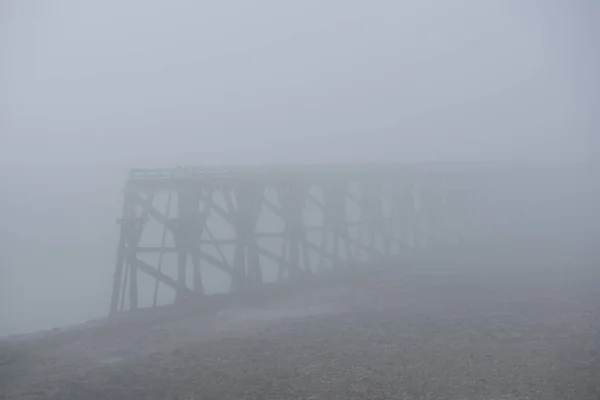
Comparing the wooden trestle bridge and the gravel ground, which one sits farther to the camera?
the wooden trestle bridge

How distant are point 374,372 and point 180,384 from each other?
3.01 meters

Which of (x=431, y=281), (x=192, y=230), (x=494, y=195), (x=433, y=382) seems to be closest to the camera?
(x=433, y=382)

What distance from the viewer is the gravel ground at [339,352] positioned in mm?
11656

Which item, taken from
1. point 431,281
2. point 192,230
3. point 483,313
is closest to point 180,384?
point 483,313

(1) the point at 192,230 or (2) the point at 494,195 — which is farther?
(2) the point at 494,195

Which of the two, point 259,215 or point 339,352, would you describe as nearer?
point 339,352

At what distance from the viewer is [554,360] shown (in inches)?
507

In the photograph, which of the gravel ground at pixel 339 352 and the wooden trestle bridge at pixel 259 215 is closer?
the gravel ground at pixel 339 352

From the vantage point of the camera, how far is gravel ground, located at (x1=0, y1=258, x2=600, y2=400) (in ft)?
38.2

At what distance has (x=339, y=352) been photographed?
1384 cm

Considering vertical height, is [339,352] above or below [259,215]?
below

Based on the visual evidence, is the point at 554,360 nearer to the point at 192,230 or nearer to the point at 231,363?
the point at 231,363

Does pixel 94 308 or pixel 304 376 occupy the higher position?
pixel 304 376

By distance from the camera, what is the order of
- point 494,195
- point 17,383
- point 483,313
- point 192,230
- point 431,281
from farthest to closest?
point 494,195 < point 431,281 < point 192,230 < point 483,313 < point 17,383
